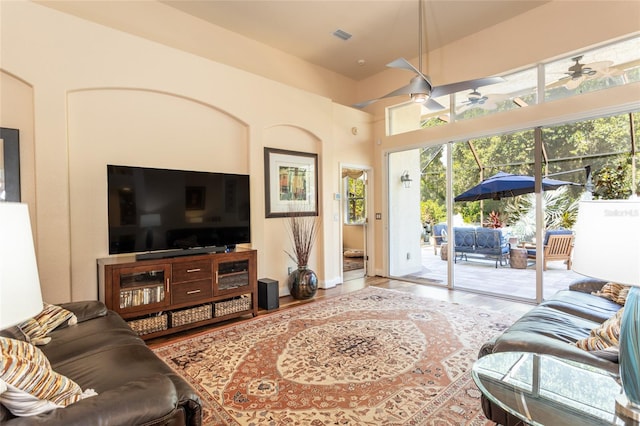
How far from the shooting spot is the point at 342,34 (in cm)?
497

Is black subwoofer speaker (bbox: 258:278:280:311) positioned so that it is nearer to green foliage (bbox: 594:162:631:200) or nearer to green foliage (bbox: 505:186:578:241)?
green foliage (bbox: 505:186:578:241)

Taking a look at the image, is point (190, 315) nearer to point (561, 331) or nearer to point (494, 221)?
point (561, 331)

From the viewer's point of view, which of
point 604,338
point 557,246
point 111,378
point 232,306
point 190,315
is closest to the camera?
point 111,378

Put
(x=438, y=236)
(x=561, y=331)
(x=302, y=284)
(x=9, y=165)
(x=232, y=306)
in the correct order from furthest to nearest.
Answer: (x=438, y=236), (x=302, y=284), (x=232, y=306), (x=9, y=165), (x=561, y=331)

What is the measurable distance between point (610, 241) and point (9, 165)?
424 centimetres

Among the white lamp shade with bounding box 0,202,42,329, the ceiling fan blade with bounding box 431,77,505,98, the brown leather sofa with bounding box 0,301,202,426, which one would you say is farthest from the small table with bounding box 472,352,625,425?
the ceiling fan blade with bounding box 431,77,505,98

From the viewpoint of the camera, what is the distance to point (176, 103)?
156 inches

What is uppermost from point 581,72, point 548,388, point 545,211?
point 581,72

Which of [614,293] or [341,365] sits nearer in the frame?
[341,365]

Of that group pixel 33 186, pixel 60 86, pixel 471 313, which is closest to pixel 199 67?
pixel 60 86

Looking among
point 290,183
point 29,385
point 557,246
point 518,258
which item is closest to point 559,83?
point 557,246

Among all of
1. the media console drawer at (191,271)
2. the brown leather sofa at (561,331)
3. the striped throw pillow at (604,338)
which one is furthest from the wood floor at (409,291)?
the striped throw pillow at (604,338)

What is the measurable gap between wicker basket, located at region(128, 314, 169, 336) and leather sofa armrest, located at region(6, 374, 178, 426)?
2.05m

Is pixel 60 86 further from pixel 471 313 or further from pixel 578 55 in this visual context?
pixel 578 55
